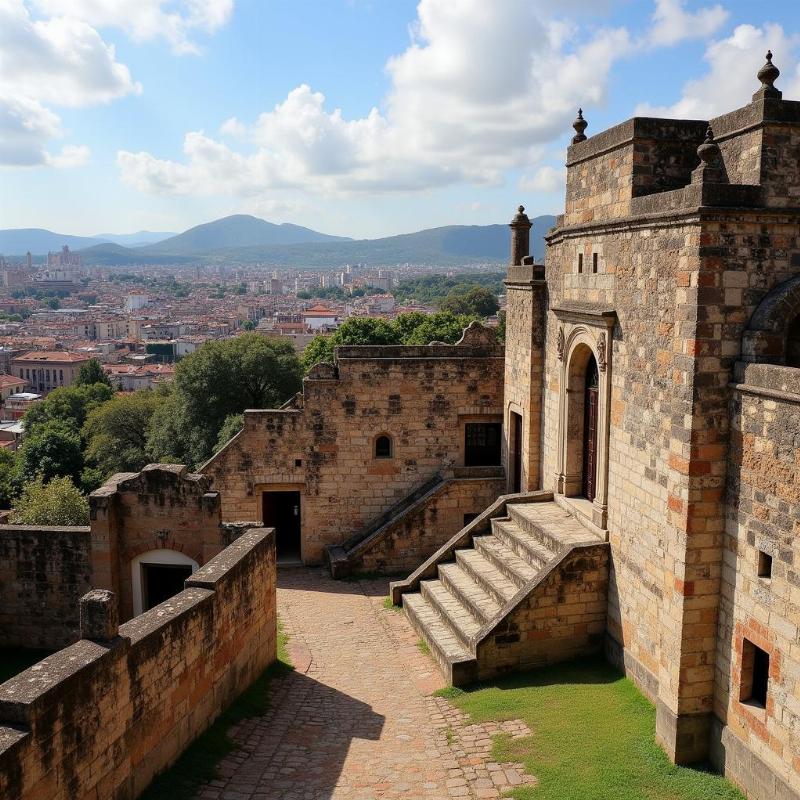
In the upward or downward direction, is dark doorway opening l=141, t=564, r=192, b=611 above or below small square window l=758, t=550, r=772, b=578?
below

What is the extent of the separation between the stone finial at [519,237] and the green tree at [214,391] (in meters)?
20.7

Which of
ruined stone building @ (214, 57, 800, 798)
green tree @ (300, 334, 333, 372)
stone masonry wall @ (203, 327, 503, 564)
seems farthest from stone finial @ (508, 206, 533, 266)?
green tree @ (300, 334, 333, 372)

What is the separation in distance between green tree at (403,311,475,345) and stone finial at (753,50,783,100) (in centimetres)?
3865

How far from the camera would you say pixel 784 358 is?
1044 cm

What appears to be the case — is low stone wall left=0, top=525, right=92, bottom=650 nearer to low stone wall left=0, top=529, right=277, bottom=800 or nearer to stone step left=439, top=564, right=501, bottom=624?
low stone wall left=0, top=529, right=277, bottom=800

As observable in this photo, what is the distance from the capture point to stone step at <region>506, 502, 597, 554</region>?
14656 millimetres

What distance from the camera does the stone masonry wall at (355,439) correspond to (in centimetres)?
2148

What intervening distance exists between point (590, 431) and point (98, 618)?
32.0ft

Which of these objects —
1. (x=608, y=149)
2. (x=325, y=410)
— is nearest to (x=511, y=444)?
(x=325, y=410)

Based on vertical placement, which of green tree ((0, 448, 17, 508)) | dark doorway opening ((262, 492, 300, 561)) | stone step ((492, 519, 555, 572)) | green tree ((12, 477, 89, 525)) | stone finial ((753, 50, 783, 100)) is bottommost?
green tree ((0, 448, 17, 508))

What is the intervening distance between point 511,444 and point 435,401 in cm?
245

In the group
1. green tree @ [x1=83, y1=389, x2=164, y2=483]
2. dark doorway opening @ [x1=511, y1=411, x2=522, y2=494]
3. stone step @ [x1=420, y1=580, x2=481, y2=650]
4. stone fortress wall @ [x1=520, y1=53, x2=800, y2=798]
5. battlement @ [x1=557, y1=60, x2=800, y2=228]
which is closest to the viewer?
stone fortress wall @ [x1=520, y1=53, x2=800, y2=798]

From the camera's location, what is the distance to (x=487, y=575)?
1566 cm

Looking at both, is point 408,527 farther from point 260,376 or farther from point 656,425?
point 260,376
